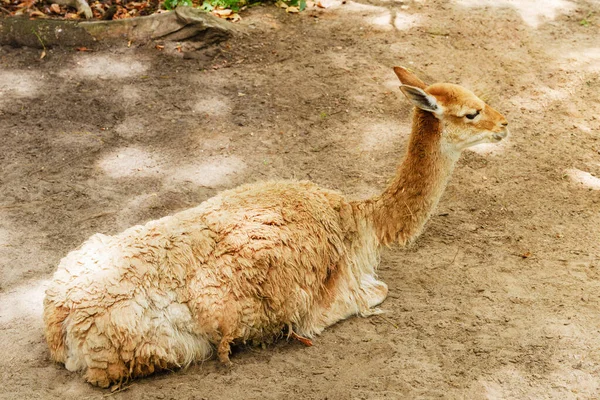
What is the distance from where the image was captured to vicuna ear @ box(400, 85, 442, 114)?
13.4 feet

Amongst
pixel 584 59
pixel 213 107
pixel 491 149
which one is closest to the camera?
pixel 491 149

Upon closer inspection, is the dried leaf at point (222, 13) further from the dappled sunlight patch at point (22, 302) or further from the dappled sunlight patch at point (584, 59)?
the dappled sunlight patch at point (22, 302)

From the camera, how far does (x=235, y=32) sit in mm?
8195

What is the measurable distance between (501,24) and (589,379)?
5.74 meters

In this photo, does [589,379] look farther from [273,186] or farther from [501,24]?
[501,24]

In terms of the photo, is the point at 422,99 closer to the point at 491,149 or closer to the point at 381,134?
the point at 381,134

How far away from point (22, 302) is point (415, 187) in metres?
2.80

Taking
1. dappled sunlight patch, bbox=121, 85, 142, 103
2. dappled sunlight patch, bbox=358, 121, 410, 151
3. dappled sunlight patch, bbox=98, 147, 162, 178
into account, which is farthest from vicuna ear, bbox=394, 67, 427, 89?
dappled sunlight patch, bbox=121, 85, 142, 103

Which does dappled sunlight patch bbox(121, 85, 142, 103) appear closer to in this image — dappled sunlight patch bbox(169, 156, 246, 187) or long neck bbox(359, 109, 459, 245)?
dappled sunlight patch bbox(169, 156, 246, 187)

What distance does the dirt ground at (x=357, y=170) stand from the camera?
399cm

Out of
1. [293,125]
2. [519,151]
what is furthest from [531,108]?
[293,125]

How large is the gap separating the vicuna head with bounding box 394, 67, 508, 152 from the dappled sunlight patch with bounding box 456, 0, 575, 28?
479cm

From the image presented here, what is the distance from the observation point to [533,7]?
29.2 feet

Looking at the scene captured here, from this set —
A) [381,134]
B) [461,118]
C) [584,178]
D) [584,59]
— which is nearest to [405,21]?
[584,59]
